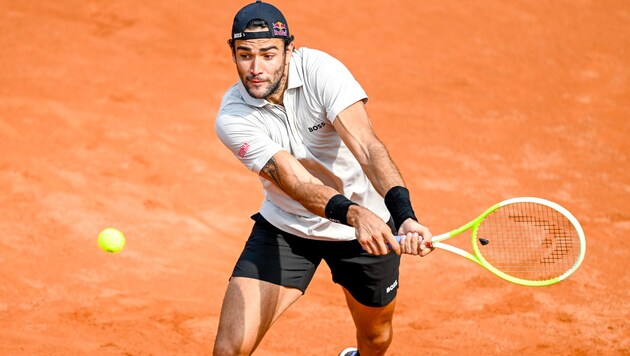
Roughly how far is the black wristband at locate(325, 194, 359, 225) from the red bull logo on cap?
3.27 ft

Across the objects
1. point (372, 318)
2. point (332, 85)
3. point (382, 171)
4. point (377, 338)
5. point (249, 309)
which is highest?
point (332, 85)

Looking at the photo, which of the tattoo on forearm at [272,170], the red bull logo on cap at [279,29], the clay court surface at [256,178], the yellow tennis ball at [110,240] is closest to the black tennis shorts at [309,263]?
→ the tattoo on forearm at [272,170]

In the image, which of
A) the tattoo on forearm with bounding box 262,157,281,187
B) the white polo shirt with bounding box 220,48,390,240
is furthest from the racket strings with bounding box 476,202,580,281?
the tattoo on forearm with bounding box 262,157,281,187

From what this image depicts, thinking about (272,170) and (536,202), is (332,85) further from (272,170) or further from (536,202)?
(536,202)

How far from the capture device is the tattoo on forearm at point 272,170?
4.72m

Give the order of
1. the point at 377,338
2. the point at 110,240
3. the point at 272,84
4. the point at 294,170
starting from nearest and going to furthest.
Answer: the point at 294,170
the point at 272,84
the point at 377,338
the point at 110,240

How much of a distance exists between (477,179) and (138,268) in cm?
364

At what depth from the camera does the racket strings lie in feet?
19.2

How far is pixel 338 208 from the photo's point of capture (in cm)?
441

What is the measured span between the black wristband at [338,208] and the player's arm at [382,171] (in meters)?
0.05

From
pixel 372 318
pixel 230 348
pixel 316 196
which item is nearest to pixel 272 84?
pixel 316 196

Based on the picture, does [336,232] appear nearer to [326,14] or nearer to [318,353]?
[318,353]

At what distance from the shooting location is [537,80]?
11055 mm

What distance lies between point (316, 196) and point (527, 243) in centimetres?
236
